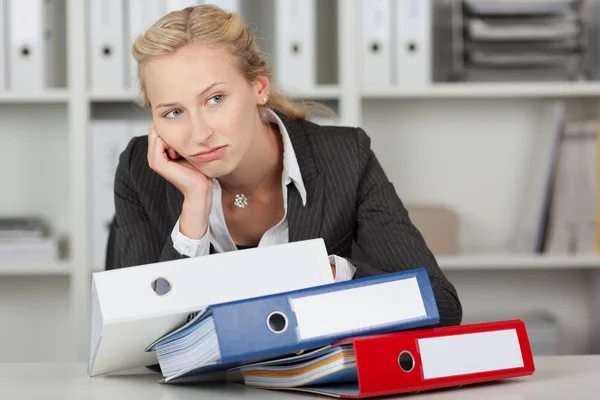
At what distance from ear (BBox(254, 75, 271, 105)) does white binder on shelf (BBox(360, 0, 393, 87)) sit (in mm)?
819

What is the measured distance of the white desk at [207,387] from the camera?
2.72 feet


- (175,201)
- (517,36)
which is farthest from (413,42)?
(175,201)

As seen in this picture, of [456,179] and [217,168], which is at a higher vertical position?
[217,168]

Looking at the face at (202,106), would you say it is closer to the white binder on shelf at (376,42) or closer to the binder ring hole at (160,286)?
the binder ring hole at (160,286)

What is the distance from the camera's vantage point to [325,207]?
57.1 inches

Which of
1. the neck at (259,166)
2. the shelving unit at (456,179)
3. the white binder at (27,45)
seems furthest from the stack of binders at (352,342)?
the shelving unit at (456,179)

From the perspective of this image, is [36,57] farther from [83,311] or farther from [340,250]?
[340,250]

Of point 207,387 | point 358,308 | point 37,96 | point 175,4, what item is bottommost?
point 207,387

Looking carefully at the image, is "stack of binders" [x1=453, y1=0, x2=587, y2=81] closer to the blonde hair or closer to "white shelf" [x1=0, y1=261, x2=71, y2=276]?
the blonde hair

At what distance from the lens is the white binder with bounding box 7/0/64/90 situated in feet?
7.12

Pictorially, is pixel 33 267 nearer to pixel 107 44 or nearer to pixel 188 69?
pixel 107 44

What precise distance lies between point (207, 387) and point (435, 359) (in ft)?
0.80

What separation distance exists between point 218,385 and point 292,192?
56 cm

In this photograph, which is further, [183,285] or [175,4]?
[175,4]
